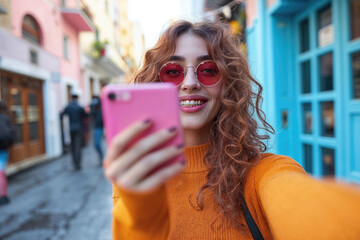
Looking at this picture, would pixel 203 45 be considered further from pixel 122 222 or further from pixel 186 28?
pixel 122 222

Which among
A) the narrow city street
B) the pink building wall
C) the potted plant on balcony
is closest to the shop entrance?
the narrow city street

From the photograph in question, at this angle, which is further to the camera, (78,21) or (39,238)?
(78,21)

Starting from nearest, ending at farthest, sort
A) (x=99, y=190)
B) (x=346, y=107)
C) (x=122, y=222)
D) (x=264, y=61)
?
(x=122, y=222) < (x=346, y=107) < (x=264, y=61) < (x=99, y=190)

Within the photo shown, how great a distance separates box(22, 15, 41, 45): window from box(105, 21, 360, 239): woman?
4.52 meters

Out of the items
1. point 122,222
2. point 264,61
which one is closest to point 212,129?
point 122,222

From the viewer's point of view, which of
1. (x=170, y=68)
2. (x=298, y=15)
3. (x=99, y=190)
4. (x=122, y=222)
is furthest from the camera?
(x=99, y=190)

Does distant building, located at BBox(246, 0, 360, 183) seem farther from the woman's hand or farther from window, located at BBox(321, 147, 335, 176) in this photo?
the woman's hand

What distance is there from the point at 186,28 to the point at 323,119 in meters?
2.48

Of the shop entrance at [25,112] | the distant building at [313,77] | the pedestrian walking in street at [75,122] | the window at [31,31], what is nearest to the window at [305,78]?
the distant building at [313,77]

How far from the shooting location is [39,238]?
2.91 metres

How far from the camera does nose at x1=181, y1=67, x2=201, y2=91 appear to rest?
122 cm

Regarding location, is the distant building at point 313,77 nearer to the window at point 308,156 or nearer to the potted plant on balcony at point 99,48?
the window at point 308,156

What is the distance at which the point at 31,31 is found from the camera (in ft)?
18.2

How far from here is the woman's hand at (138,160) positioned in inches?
21.9
